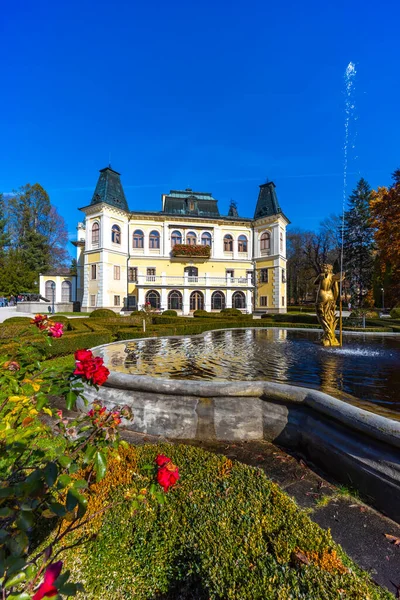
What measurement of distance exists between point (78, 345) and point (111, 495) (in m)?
8.26

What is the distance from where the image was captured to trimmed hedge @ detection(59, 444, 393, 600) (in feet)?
5.23

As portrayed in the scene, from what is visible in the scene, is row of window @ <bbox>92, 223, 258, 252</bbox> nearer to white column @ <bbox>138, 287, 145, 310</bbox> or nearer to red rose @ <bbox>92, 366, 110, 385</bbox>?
white column @ <bbox>138, 287, 145, 310</bbox>

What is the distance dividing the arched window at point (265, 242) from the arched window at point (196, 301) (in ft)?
34.0

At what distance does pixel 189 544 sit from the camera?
1934 mm

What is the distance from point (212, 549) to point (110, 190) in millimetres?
37606

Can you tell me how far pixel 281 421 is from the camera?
373 centimetres

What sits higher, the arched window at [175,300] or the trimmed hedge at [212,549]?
the arched window at [175,300]

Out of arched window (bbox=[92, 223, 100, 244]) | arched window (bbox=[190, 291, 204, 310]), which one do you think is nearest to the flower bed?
arched window (bbox=[190, 291, 204, 310])

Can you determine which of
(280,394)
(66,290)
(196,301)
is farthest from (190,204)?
(280,394)

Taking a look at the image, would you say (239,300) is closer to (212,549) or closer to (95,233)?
(95,233)

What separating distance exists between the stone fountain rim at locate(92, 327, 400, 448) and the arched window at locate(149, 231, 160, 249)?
A: 33.4m

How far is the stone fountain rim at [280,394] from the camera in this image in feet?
8.46

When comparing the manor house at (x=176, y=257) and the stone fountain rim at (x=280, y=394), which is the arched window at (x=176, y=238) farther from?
the stone fountain rim at (x=280, y=394)

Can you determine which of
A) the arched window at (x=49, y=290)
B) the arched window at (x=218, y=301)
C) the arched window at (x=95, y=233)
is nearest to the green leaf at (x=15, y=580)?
the arched window at (x=218, y=301)
